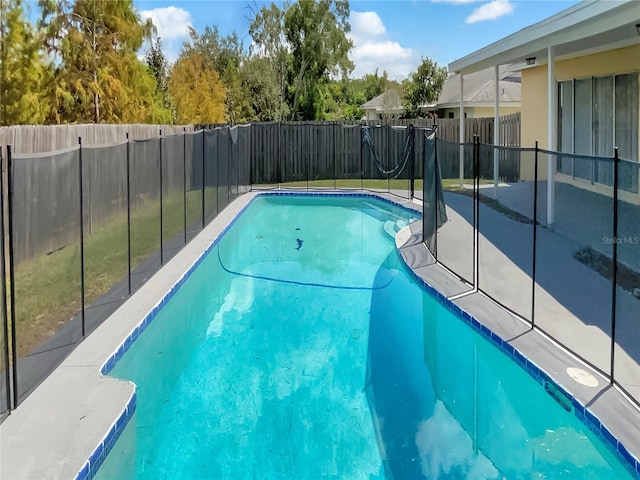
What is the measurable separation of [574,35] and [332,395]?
5.72 metres

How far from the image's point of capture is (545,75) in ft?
42.8

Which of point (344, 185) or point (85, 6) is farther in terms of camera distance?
point (344, 185)

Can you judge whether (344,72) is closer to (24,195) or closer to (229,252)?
(229,252)

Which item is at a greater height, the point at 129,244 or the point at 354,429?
the point at 129,244

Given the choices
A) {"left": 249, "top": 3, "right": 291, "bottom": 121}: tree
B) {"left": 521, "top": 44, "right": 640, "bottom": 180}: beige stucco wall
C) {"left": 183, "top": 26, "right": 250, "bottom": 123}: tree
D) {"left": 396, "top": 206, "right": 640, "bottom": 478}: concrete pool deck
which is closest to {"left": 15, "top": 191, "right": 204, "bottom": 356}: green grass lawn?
{"left": 396, "top": 206, "right": 640, "bottom": 478}: concrete pool deck

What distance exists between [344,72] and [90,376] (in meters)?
27.6

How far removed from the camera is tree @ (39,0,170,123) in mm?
15023

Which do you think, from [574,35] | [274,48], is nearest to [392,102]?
[274,48]

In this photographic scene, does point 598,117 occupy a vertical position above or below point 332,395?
above

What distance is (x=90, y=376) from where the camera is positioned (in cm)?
438

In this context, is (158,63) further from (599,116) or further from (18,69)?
(599,116)

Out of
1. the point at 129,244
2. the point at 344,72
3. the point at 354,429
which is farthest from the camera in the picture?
the point at 344,72

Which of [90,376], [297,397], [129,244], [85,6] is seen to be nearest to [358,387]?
[297,397]

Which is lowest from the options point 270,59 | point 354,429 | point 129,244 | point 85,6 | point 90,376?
point 354,429
